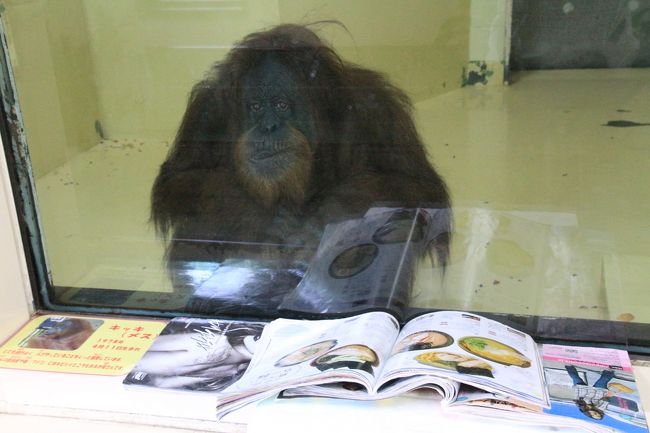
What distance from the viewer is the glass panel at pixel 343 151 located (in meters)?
1.23

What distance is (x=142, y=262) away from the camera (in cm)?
151

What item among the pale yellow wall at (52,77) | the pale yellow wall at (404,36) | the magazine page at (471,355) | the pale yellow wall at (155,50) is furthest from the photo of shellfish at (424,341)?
the pale yellow wall at (52,77)

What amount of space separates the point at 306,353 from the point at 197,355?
0.66ft

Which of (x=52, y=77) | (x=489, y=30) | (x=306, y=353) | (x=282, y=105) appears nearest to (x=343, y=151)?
(x=282, y=105)

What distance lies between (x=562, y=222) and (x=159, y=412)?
0.86 metres

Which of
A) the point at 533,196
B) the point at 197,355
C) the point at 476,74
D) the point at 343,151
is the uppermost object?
the point at 476,74

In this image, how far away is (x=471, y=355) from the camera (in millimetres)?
962

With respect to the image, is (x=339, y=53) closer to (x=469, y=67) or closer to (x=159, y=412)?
(x=469, y=67)

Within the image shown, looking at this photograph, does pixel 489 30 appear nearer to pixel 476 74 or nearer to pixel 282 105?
pixel 476 74

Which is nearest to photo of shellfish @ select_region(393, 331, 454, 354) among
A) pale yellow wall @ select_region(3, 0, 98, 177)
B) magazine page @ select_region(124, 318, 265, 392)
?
magazine page @ select_region(124, 318, 265, 392)

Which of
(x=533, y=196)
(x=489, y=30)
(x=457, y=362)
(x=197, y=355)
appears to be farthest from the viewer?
(x=533, y=196)

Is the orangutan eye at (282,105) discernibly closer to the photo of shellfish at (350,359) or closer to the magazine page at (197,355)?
the magazine page at (197,355)

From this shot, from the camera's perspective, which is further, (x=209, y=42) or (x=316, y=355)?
(x=209, y=42)

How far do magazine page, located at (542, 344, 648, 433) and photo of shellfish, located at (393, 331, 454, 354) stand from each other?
0.52 ft
